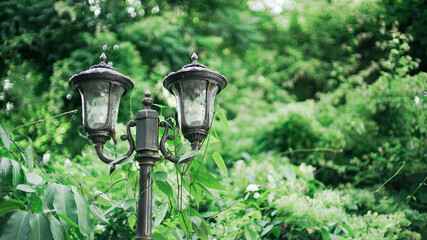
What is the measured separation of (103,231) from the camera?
2.91 metres

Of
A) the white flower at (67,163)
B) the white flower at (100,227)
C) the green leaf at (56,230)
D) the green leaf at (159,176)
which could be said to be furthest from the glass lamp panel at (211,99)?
the white flower at (67,163)

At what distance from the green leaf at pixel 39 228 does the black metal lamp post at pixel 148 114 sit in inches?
16.2

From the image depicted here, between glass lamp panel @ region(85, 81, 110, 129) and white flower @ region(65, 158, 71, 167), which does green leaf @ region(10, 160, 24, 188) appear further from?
white flower @ region(65, 158, 71, 167)

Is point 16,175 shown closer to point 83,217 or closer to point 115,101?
point 83,217

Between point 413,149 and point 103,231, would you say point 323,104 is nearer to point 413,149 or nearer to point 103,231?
point 413,149

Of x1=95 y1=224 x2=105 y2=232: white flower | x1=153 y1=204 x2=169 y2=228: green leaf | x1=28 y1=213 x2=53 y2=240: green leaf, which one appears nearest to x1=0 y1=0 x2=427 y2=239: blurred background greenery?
x1=153 y1=204 x2=169 y2=228: green leaf

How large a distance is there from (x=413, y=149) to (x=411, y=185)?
407mm

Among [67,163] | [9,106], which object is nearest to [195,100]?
[67,163]

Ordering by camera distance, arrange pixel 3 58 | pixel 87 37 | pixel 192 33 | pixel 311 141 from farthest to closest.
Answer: pixel 192 33
pixel 87 37
pixel 3 58
pixel 311 141

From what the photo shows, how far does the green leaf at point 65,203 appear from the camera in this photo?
5.52 feet

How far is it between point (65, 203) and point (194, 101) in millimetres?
781

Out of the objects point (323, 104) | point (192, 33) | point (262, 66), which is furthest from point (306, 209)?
point (262, 66)

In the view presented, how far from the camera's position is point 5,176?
5.66 ft

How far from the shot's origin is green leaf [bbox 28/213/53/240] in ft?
5.19
